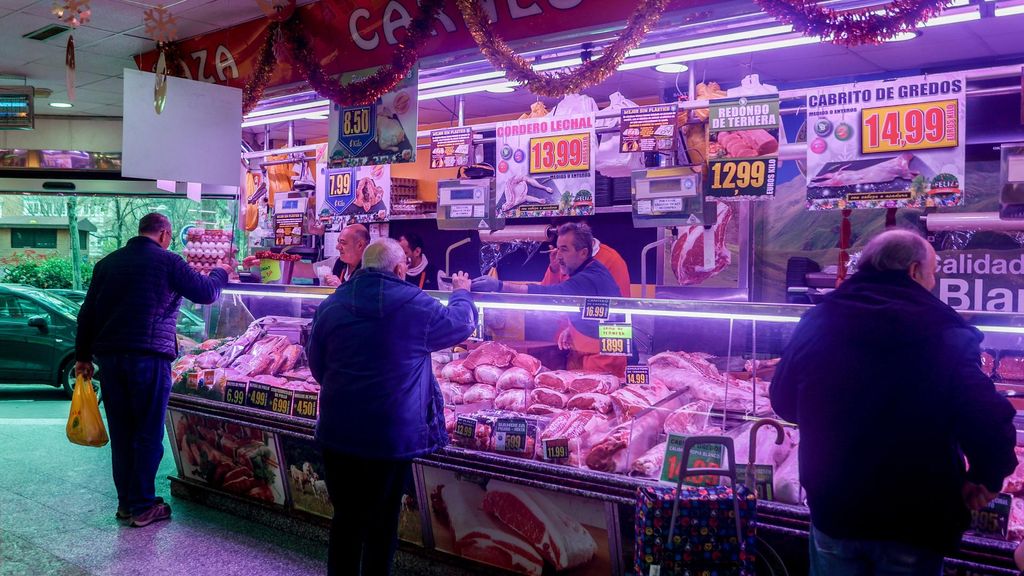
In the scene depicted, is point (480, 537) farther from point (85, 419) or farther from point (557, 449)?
A: point (85, 419)

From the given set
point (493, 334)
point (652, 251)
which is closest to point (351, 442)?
point (493, 334)

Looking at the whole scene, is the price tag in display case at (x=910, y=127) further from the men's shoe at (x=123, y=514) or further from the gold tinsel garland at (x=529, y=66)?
the men's shoe at (x=123, y=514)

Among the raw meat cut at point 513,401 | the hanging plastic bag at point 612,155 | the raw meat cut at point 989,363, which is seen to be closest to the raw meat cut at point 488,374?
the raw meat cut at point 513,401

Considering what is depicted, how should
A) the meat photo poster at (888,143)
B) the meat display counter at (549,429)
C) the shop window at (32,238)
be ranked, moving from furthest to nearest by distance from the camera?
the shop window at (32,238) < the meat photo poster at (888,143) < the meat display counter at (549,429)

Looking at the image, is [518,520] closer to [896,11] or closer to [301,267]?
[896,11]

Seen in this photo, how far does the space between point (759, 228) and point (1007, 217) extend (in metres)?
4.70

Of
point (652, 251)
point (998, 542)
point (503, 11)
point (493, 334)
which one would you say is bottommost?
point (998, 542)

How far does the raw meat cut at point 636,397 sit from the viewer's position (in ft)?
12.5

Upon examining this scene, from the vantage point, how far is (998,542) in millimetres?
2664

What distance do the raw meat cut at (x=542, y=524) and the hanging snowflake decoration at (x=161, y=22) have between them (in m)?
4.04

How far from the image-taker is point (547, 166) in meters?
5.35

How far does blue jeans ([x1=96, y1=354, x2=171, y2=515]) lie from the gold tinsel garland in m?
2.86

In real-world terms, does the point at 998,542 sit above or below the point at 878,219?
below

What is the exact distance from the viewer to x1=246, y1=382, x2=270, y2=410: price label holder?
15.9ft
